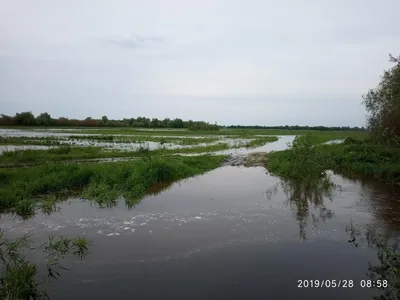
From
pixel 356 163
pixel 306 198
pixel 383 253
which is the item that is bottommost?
pixel 383 253

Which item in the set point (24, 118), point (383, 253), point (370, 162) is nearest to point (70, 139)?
point (370, 162)

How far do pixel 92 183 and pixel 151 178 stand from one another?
282 cm

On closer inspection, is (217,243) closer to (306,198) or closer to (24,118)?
(306,198)

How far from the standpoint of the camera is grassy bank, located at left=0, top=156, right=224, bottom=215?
33.7ft

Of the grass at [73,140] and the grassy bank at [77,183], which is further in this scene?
the grass at [73,140]

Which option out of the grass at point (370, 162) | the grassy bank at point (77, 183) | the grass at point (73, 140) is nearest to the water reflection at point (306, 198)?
the grass at point (370, 162)

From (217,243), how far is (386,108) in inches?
836

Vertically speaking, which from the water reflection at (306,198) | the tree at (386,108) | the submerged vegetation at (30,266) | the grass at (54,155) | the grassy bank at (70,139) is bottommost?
the submerged vegetation at (30,266)

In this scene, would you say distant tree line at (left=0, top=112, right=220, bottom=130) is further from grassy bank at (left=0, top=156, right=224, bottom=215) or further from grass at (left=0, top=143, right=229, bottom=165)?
grassy bank at (left=0, top=156, right=224, bottom=215)

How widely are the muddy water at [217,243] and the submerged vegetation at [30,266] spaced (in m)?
0.29

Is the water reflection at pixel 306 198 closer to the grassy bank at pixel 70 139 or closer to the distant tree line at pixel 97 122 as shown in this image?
the grassy bank at pixel 70 139

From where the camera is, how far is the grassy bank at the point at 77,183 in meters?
10.3

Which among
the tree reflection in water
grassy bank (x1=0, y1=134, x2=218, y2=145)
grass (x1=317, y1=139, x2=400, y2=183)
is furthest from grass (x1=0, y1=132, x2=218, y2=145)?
the tree reflection in water

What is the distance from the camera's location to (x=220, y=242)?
24.1 feet
